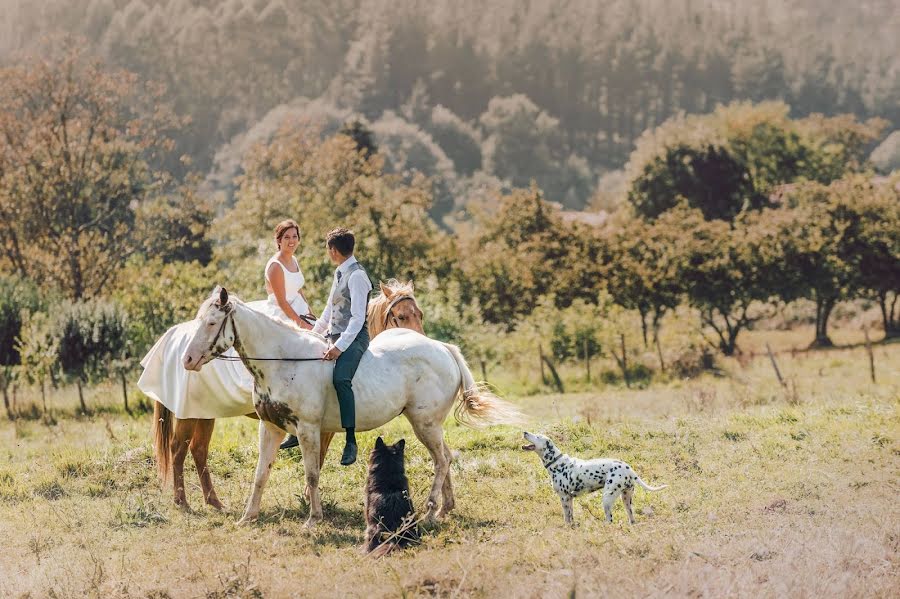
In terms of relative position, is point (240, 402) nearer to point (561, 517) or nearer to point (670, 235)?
point (561, 517)

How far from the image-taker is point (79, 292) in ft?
98.6

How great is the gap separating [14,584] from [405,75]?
504 ft

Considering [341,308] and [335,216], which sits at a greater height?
[335,216]

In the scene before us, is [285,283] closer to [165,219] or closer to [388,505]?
[388,505]

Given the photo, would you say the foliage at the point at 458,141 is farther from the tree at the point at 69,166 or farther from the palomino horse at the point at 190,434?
the palomino horse at the point at 190,434

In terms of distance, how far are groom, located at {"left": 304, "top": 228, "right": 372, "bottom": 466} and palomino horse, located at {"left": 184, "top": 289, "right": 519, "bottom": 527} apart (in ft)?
0.47

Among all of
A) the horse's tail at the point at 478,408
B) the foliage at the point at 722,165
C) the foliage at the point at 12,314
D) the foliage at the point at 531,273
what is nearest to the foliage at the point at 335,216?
the foliage at the point at 531,273

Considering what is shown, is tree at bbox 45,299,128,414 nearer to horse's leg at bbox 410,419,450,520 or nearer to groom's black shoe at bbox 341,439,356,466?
horse's leg at bbox 410,419,450,520

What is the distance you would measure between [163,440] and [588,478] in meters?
4.50

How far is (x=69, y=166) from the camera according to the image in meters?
29.2

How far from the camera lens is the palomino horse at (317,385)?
7.69m

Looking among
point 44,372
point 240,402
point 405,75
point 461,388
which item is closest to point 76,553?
point 240,402

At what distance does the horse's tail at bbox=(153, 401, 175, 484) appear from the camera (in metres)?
9.09

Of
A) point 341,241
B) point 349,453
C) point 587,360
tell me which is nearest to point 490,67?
point 587,360
